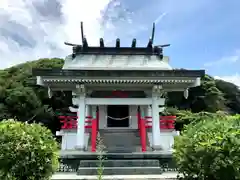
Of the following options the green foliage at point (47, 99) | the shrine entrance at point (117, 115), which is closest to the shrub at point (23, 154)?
the shrine entrance at point (117, 115)

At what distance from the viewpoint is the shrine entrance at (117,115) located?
42.5ft

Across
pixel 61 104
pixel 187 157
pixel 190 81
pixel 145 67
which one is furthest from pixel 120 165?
pixel 61 104

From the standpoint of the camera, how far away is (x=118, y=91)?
1195cm

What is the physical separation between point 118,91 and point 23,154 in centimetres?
776

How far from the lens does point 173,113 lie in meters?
24.9

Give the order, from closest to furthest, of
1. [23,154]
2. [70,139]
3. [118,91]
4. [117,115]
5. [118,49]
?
1. [23,154]
2. [70,139]
3. [118,91]
4. [117,115]
5. [118,49]

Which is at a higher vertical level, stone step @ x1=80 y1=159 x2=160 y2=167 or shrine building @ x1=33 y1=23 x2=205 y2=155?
shrine building @ x1=33 y1=23 x2=205 y2=155

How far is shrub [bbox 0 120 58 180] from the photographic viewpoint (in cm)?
445

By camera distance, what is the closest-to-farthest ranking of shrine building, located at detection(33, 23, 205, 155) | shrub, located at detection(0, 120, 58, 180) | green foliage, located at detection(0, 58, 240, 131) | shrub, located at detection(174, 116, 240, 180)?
1. shrub, located at detection(174, 116, 240, 180)
2. shrub, located at detection(0, 120, 58, 180)
3. shrine building, located at detection(33, 23, 205, 155)
4. green foliage, located at detection(0, 58, 240, 131)

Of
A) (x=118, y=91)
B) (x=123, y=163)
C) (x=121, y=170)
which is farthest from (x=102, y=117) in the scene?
(x=121, y=170)

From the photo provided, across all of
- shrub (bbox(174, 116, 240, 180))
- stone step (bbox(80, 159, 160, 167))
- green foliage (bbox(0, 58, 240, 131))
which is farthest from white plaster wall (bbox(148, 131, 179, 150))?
green foliage (bbox(0, 58, 240, 131))

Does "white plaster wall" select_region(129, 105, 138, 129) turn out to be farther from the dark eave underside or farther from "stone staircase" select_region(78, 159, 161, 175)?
"stone staircase" select_region(78, 159, 161, 175)

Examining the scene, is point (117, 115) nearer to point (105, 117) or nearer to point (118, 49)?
point (105, 117)

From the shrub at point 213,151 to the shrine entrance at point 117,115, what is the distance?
8297 mm
